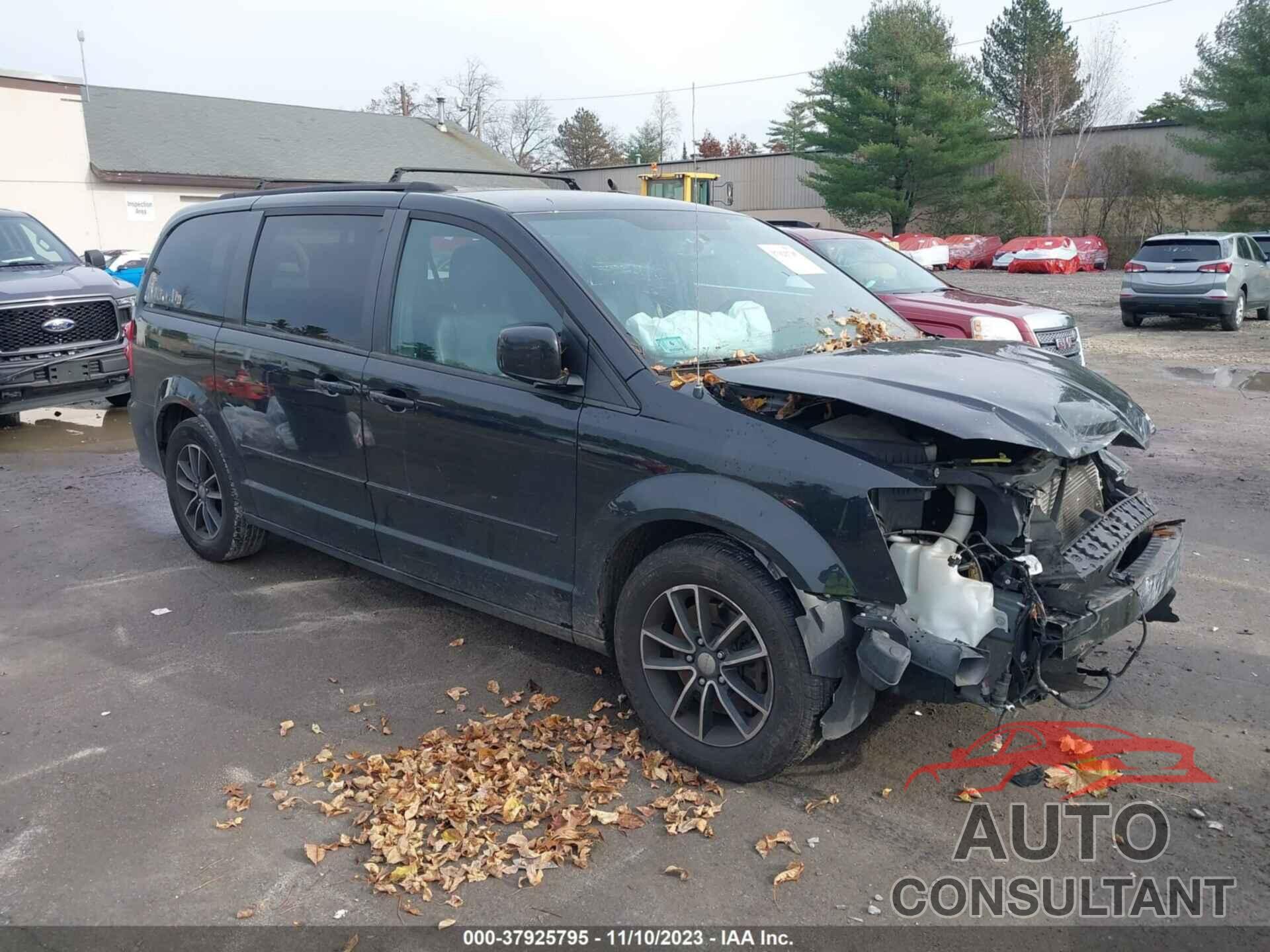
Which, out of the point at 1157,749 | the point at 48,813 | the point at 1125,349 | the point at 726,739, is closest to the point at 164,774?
the point at 48,813

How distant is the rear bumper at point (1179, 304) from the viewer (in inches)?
699

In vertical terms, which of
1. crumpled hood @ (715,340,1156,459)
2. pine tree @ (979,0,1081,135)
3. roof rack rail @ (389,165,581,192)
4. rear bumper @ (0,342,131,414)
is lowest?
rear bumper @ (0,342,131,414)

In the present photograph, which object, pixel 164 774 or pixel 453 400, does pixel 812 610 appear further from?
pixel 164 774

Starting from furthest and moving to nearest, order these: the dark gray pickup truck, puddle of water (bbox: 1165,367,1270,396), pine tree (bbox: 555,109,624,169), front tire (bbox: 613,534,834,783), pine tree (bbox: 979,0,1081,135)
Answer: pine tree (bbox: 555,109,624,169) → pine tree (bbox: 979,0,1081,135) → puddle of water (bbox: 1165,367,1270,396) → the dark gray pickup truck → front tire (bbox: 613,534,834,783)

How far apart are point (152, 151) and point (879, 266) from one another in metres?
28.8

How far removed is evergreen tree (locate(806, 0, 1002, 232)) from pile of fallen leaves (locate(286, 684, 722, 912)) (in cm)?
4172

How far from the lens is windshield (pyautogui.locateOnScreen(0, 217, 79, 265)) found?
434 inches

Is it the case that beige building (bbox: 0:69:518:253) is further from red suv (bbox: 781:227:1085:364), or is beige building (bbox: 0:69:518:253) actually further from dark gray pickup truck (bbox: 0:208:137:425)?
red suv (bbox: 781:227:1085:364)

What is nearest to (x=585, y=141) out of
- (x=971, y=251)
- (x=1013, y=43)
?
(x=1013, y=43)

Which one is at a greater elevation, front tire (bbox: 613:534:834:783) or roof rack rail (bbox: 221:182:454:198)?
roof rack rail (bbox: 221:182:454:198)

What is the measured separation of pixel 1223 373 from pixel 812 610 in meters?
12.4

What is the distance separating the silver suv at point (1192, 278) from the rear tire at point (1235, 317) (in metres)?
0.01

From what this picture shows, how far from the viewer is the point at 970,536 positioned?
3506 mm

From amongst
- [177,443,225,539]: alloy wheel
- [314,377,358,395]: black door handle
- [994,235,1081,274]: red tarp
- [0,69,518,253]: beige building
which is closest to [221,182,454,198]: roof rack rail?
[314,377,358,395]: black door handle
